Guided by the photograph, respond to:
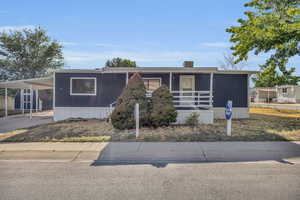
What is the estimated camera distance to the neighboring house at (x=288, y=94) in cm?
3976

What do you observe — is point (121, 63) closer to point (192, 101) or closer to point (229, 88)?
point (229, 88)

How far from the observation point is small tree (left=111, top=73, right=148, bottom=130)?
30.7 ft

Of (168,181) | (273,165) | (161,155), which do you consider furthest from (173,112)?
(168,181)

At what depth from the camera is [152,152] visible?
20.1 ft

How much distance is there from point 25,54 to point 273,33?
23529 mm

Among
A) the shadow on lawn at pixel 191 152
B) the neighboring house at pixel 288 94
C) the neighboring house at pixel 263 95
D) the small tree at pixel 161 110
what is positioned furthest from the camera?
the neighboring house at pixel 263 95

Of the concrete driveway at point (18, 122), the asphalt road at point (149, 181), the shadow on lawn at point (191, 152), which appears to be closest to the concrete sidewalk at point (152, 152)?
the shadow on lawn at point (191, 152)

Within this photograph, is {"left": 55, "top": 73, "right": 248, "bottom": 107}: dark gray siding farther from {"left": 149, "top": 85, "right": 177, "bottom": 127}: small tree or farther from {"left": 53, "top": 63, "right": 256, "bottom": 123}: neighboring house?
{"left": 149, "top": 85, "right": 177, "bottom": 127}: small tree

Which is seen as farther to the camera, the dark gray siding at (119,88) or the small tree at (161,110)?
the dark gray siding at (119,88)

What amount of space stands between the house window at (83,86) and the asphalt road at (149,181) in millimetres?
8746

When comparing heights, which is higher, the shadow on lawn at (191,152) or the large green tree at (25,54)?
the large green tree at (25,54)

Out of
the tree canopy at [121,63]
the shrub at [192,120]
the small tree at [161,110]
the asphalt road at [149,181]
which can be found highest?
the tree canopy at [121,63]

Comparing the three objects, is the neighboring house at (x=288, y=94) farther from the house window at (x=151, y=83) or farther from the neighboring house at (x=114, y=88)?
the house window at (x=151, y=83)

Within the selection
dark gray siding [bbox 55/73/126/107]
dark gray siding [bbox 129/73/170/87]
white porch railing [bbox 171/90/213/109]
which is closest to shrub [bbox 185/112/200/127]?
white porch railing [bbox 171/90/213/109]
